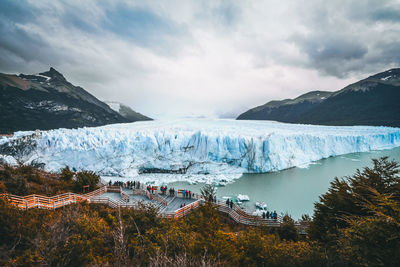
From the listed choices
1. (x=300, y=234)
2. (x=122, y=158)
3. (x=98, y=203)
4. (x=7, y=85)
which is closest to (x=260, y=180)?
(x=300, y=234)

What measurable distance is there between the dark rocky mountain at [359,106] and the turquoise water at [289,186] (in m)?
45.3

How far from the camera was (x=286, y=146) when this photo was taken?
68.1 feet

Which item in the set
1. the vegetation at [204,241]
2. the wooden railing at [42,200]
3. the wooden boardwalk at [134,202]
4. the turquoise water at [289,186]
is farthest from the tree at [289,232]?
the wooden railing at [42,200]

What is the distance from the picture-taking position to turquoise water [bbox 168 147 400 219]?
11.6 meters

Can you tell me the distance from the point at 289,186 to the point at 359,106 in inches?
3282

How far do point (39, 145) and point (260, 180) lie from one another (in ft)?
77.6

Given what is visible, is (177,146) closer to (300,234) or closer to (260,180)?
(260,180)

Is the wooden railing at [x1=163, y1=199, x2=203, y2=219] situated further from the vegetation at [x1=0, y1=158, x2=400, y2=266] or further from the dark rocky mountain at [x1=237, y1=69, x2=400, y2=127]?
the dark rocky mountain at [x1=237, y1=69, x2=400, y2=127]

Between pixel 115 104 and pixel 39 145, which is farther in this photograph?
pixel 115 104

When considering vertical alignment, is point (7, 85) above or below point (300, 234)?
above

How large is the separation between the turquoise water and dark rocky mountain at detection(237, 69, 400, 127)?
45.3 meters

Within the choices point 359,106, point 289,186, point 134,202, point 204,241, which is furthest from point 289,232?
point 359,106

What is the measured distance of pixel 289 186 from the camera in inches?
581

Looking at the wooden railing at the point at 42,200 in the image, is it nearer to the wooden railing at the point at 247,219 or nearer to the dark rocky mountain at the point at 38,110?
the wooden railing at the point at 247,219
